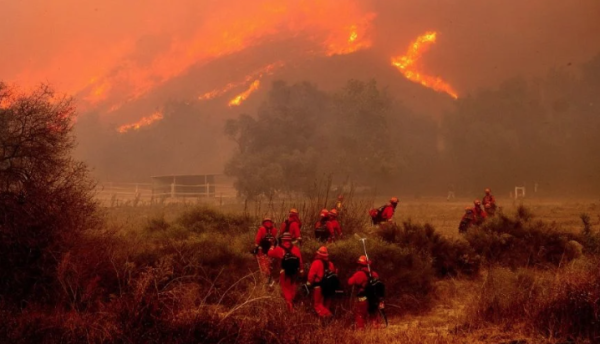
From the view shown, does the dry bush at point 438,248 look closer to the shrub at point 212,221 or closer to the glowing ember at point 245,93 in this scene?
the shrub at point 212,221

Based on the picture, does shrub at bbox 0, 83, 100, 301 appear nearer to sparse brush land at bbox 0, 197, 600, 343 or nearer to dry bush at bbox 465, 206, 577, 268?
sparse brush land at bbox 0, 197, 600, 343

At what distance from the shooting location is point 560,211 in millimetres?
31281

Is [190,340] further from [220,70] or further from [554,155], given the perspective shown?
[220,70]

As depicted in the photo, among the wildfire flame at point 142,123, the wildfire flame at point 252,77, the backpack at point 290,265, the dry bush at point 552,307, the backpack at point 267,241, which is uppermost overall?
the wildfire flame at point 252,77

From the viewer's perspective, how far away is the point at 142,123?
106438mm

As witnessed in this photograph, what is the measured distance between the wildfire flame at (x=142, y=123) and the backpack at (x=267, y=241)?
94.6m

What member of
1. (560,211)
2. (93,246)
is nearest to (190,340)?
(93,246)

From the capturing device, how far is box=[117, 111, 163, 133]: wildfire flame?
102125mm

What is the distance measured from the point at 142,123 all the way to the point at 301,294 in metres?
101

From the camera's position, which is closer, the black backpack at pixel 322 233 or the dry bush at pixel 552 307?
the dry bush at pixel 552 307

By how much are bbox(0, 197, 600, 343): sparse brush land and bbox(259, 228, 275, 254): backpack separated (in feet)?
2.72

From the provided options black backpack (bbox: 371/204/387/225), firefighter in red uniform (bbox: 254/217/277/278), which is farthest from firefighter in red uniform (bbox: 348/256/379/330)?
black backpack (bbox: 371/204/387/225)

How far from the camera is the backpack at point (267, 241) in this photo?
505 inches

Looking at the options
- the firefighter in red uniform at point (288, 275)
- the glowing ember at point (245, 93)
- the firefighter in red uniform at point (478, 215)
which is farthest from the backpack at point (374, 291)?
the glowing ember at point (245, 93)
